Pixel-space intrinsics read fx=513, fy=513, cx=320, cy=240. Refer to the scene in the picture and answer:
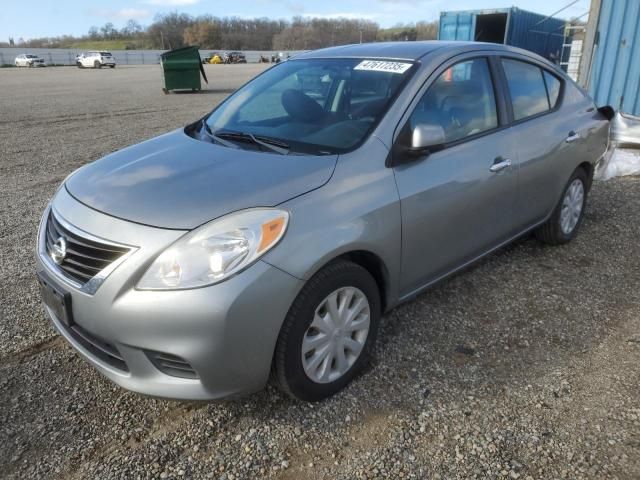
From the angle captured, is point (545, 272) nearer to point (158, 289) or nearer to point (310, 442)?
point (310, 442)

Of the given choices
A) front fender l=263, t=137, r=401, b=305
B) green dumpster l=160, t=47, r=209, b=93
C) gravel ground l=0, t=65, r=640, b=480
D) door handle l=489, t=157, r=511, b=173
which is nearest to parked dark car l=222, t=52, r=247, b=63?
green dumpster l=160, t=47, r=209, b=93

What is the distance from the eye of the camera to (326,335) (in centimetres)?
243

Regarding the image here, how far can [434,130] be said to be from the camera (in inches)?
104

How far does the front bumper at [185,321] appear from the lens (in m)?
1.99

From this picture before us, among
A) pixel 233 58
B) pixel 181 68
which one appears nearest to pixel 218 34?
pixel 233 58

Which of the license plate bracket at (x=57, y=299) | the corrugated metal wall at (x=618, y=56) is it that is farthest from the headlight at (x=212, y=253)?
the corrugated metal wall at (x=618, y=56)

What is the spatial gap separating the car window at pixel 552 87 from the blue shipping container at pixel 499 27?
11.7 meters

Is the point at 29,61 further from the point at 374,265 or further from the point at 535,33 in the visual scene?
the point at 374,265

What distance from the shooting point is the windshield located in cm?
276

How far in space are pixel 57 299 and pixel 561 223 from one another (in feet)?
12.4

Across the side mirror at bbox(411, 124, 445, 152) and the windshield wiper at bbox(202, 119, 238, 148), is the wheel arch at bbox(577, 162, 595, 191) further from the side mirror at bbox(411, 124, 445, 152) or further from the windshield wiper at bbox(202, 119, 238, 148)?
the windshield wiper at bbox(202, 119, 238, 148)

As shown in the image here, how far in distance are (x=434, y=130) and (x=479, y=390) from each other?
1.36m

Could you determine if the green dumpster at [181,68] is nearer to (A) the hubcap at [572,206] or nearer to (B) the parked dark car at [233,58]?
(A) the hubcap at [572,206]

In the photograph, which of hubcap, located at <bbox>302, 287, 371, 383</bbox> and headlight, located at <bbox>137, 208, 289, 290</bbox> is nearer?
headlight, located at <bbox>137, 208, 289, 290</bbox>
